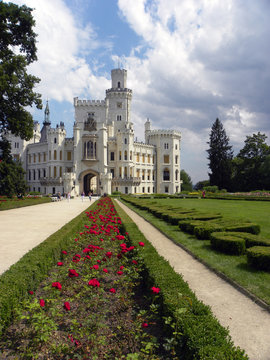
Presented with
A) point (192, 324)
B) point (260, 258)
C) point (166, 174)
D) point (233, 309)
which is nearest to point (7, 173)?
point (260, 258)

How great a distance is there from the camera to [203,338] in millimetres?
3344

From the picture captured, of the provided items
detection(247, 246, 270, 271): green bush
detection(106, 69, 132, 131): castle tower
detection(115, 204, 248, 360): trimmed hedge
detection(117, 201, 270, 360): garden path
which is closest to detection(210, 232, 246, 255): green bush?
detection(117, 201, 270, 360): garden path

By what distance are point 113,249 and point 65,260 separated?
1.61 m

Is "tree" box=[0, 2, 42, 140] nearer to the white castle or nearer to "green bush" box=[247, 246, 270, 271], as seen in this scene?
"green bush" box=[247, 246, 270, 271]

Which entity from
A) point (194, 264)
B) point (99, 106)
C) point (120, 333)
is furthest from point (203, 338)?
point (99, 106)

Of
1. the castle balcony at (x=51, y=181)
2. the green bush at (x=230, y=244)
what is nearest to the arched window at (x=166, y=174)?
the castle balcony at (x=51, y=181)

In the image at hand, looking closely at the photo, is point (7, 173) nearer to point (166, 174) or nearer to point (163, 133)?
point (166, 174)

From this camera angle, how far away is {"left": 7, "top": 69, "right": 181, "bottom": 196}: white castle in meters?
59.5

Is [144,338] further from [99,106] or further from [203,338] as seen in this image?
[99,106]

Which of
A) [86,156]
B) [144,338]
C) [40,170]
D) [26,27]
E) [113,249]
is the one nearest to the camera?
[144,338]

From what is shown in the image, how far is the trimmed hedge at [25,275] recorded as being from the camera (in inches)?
171

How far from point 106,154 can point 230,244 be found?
53.3 meters

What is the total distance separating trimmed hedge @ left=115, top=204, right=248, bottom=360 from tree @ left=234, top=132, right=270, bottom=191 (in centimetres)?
5499

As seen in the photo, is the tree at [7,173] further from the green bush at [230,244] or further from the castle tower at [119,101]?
the castle tower at [119,101]
